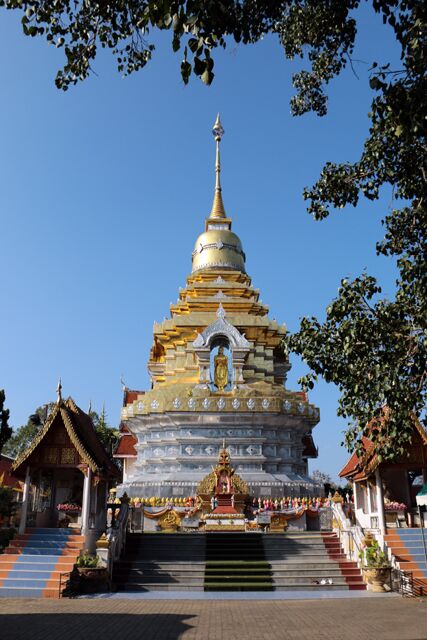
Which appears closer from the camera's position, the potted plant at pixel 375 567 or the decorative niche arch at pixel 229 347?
the potted plant at pixel 375 567

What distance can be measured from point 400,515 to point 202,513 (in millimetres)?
7059

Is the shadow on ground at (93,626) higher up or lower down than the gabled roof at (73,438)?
lower down

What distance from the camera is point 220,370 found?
100 ft

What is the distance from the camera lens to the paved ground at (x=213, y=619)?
9.36 m

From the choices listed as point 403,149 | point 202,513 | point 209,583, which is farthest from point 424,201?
point 202,513

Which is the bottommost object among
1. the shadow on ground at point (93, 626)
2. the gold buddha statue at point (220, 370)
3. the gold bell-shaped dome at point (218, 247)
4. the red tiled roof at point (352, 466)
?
the shadow on ground at point (93, 626)

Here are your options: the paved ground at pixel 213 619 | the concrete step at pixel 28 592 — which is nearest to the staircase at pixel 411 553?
the paved ground at pixel 213 619

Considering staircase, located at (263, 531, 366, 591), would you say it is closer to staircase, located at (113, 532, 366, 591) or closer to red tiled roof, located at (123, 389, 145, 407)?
staircase, located at (113, 532, 366, 591)

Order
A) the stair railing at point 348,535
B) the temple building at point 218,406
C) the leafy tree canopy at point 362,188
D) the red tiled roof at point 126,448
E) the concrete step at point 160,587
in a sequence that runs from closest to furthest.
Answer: the leafy tree canopy at point 362,188 < the concrete step at point 160,587 < the stair railing at point 348,535 < the temple building at point 218,406 < the red tiled roof at point 126,448

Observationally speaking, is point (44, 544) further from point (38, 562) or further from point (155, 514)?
point (155, 514)

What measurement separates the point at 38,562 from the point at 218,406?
45.0 feet

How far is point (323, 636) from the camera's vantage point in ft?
30.2

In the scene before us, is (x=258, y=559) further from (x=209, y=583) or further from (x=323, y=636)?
(x=323, y=636)

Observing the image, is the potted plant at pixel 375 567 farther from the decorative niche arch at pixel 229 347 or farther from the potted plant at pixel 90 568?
the decorative niche arch at pixel 229 347
